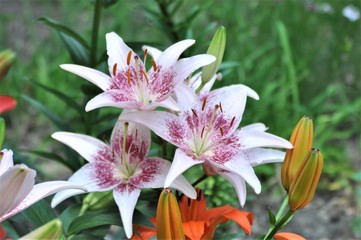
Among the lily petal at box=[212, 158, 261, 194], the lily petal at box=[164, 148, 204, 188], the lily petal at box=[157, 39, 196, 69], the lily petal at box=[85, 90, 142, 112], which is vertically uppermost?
the lily petal at box=[157, 39, 196, 69]

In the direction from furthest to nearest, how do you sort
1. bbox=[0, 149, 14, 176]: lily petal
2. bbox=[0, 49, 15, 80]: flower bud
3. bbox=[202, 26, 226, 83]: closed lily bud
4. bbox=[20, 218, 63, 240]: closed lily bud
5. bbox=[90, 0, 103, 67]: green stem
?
bbox=[90, 0, 103, 67]: green stem
bbox=[0, 49, 15, 80]: flower bud
bbox=[202, 26, 226, 83]: closed lily bud
bbox=[0, 149, 14, 176]: lily petal
bbox=[20, 218, 63, 240]: closed lily bud

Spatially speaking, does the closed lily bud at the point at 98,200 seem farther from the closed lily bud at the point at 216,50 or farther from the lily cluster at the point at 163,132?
the closed lily bud at the point at 216,50

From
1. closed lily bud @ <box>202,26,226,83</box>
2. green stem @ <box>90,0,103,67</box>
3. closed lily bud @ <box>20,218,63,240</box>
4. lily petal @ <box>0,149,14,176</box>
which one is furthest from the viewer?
green stem @ <box>90,0,103,67</box>

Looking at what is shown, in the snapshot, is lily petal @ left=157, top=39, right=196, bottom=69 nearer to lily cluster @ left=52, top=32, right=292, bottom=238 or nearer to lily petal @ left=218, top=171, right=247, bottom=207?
lily cluster @ left=52, top=32, right=292, bottom=238

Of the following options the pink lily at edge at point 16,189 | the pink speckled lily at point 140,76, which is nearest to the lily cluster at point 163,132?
the pink speckled lily at point 140,76

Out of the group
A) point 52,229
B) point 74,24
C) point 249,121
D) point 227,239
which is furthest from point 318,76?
point 52,229

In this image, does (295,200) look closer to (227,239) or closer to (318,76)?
(227,239)

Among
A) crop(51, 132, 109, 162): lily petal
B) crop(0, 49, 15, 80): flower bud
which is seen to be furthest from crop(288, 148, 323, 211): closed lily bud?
crop(0, 49, 15, 80): flower bud

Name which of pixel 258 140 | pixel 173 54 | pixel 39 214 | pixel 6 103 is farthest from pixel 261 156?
pixel 6 103
